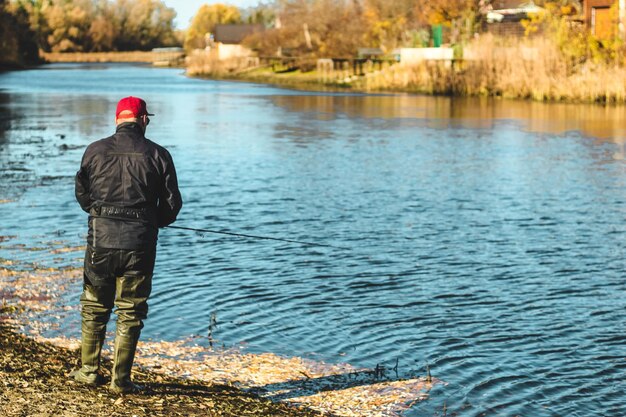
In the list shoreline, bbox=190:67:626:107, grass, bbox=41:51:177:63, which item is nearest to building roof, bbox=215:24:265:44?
shoreline, bbox=190:67:626:107

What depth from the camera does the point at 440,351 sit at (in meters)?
10.0

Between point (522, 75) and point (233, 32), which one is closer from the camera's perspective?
point (522, 75)

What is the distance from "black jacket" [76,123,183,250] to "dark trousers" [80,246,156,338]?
0.24ft

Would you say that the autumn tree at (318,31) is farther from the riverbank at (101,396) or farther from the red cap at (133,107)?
the red cap at (133,107)

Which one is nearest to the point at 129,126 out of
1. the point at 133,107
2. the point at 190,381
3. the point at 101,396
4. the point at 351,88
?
the point at 133,107

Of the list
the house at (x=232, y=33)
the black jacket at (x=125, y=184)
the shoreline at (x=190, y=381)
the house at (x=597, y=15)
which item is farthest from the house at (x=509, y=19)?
the house at (x=232, y=33)

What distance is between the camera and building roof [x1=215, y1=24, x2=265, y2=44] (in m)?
141

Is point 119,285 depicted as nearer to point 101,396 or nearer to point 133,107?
point 101,396

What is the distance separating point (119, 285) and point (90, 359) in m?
0.61

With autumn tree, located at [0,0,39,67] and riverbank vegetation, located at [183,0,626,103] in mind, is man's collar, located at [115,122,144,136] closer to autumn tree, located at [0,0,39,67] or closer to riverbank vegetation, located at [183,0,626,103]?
riverbank vegetation, located at [183,0,626,103]

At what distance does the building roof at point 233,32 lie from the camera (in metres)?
141

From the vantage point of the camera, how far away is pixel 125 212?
7.57 metres

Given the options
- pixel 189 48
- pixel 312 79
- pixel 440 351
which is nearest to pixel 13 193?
pixel 440 351

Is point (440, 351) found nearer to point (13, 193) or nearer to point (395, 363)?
point (395, 363)
